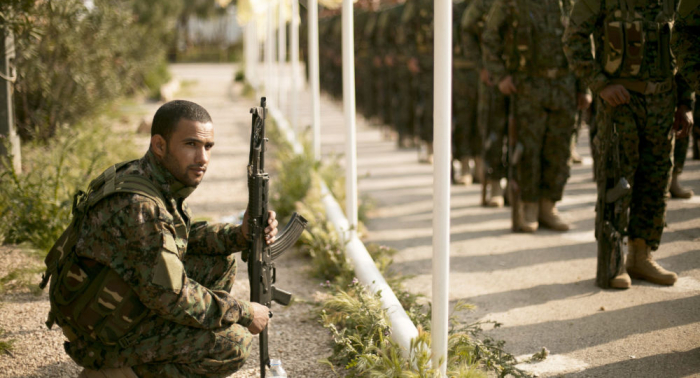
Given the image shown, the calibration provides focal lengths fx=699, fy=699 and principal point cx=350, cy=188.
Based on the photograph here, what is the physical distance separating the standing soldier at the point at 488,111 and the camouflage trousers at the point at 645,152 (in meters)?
1.97

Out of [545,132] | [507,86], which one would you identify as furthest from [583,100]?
[507,86]

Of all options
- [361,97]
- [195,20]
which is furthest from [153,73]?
[195,20]

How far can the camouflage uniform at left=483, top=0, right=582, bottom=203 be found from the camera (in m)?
5.64

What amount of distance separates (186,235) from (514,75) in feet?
12.5

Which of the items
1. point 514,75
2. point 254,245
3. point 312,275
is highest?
point 514,75

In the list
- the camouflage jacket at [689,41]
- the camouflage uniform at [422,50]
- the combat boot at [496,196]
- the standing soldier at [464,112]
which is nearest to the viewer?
the camouflage jacket at [689,41]

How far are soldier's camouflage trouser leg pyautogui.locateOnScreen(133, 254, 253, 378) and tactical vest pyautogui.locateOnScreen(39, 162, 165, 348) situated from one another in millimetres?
110

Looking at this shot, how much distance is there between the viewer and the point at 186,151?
8.99 feet

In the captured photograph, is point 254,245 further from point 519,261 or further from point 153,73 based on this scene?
point 153,73

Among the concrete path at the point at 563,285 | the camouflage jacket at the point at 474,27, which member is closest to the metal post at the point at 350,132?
the concrete path at the point at 563,285

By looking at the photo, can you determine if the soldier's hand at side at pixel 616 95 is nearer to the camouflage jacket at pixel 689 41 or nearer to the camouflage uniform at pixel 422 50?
the camouflage jacket at pixel 689 41

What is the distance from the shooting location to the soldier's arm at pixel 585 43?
437cm

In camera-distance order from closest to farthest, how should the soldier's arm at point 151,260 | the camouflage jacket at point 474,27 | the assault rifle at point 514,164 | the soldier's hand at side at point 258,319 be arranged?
the soldier's arm at point 151,260 < the soldier's hand at side at point 258,319 < the assault rifle at point 514,164 < the camouflage jacket at point 474,27

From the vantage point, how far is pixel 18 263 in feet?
15.5
